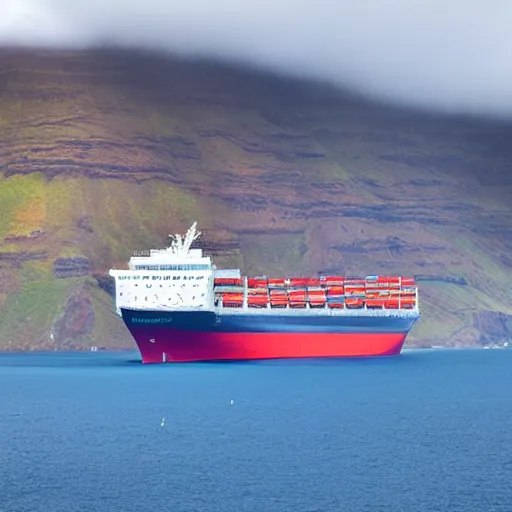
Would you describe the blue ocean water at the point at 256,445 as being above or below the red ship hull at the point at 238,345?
below

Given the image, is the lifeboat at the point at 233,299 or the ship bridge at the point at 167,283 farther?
the lifeboat at the point at 233,299

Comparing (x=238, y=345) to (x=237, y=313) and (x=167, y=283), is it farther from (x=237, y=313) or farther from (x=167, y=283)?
(x=167, y=283)

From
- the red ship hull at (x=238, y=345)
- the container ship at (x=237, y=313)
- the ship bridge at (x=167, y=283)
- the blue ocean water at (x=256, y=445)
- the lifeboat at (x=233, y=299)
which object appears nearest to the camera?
the blue ocean water at (x=256, y=445)

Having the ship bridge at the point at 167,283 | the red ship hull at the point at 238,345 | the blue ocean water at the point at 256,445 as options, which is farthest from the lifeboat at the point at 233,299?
the blue ocean water at the point at 256,445

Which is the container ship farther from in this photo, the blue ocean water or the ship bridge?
the blue ocean water

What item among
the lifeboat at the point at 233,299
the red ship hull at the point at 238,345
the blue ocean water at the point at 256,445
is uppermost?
the lifeboat at the point at 233,299

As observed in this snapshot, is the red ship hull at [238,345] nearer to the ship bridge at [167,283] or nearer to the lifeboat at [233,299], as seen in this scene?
the ship bridge at [167,283]

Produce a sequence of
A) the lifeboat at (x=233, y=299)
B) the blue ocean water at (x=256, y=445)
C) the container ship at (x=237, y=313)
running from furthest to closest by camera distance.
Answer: the lifeboat at (x=233, y=299), the container ship at (x=237, y=313), the blue ocean water at (x=256, y=445)
